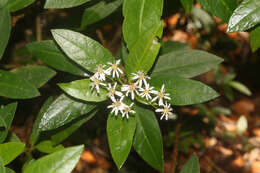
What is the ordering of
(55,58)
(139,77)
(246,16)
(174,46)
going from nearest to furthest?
(246,16)
(139,77)
(55,58)
(174,46)

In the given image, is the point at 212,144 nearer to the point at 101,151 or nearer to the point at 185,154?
the point at 185,154

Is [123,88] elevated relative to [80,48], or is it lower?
lower

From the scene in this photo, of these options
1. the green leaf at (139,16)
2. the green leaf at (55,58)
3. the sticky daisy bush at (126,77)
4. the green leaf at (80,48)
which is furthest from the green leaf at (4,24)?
the green leaf at (139,16)

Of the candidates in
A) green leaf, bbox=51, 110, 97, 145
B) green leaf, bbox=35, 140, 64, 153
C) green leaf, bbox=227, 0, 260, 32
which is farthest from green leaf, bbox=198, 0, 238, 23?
green leaf, bbox=35, 140, 64, 153

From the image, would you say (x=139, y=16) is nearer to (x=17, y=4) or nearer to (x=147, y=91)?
(x=147, y=91)

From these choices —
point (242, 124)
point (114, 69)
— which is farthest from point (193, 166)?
point (242, 124)

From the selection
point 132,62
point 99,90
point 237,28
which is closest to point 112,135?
point 99,90

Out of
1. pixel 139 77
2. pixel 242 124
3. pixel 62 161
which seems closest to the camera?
pixel 62 161
